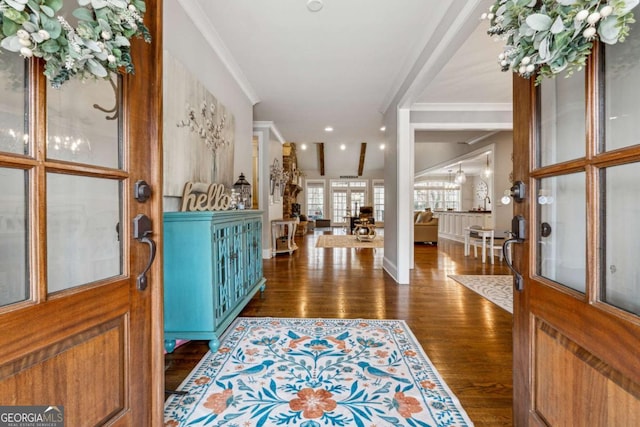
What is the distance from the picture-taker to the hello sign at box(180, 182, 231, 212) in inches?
85.5

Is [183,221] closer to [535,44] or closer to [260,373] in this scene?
[260,373]

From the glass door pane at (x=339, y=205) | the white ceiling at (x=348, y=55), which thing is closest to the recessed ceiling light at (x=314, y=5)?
the white ceiling at (x=348, y=55)

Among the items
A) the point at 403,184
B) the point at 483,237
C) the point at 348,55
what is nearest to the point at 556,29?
the point at 348,55

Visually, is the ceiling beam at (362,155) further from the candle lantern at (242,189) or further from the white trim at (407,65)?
the candle lantern at (242,189)

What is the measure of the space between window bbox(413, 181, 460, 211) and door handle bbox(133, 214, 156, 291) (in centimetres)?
1223

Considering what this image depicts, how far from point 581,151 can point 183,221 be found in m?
2.01

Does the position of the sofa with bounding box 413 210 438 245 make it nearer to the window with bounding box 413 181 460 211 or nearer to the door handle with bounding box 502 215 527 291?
the window with bounding box 413 181 460 211

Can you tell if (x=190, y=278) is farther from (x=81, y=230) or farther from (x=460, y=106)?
(x=460, y=106)

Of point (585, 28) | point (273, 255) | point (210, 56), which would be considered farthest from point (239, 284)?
point (273, 255)

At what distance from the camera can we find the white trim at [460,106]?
446 centimetres

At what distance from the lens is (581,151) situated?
868mm

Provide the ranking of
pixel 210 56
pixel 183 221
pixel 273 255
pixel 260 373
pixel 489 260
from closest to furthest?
pixel 260 373 < pixel 183 221 < pixel 210 56 < pixel 489 260 < pixel 273 255

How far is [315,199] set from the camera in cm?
1425

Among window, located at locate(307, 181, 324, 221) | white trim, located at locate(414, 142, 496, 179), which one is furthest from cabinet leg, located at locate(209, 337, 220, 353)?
window, located at locate(307, 181, 324, 221)
